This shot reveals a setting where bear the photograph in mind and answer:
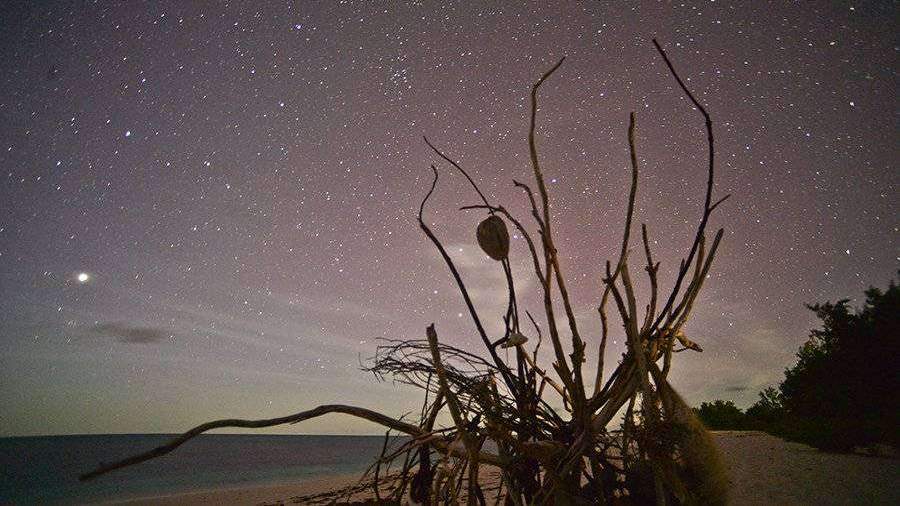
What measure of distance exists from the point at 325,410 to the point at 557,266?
78 cm

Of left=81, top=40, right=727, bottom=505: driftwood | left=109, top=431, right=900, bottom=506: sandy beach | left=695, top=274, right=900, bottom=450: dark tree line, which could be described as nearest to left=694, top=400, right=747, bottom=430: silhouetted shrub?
left=695, top=274, right=900, bottom=450: dark tree line

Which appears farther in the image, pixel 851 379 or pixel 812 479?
pixel 851 379

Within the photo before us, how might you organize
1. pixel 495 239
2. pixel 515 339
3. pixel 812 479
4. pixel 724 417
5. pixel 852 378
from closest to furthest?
pixel 515 339
pixel 495 239
pixel 812 479
pixel 852 378
pixel 724 417

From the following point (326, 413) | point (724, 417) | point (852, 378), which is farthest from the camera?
point (724, 417)

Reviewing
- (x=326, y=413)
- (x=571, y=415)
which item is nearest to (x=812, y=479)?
(x=571, y=415)

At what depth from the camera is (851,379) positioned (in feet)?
31.3

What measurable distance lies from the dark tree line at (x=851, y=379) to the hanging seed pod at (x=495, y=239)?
971cm

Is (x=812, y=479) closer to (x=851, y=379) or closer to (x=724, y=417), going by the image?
(x=851, y=379)

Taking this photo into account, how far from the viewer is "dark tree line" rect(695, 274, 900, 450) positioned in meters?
7.83

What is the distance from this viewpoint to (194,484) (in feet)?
83.9

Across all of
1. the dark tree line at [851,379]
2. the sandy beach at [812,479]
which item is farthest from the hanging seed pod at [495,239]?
the dark tree line at [851,379]

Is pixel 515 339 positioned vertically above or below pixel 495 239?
below

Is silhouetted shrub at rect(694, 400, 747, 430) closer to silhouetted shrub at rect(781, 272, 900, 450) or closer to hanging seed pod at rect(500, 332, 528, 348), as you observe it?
silhouetted shrub at rect(781, 272, 900, 450)

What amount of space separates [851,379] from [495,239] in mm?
12204
